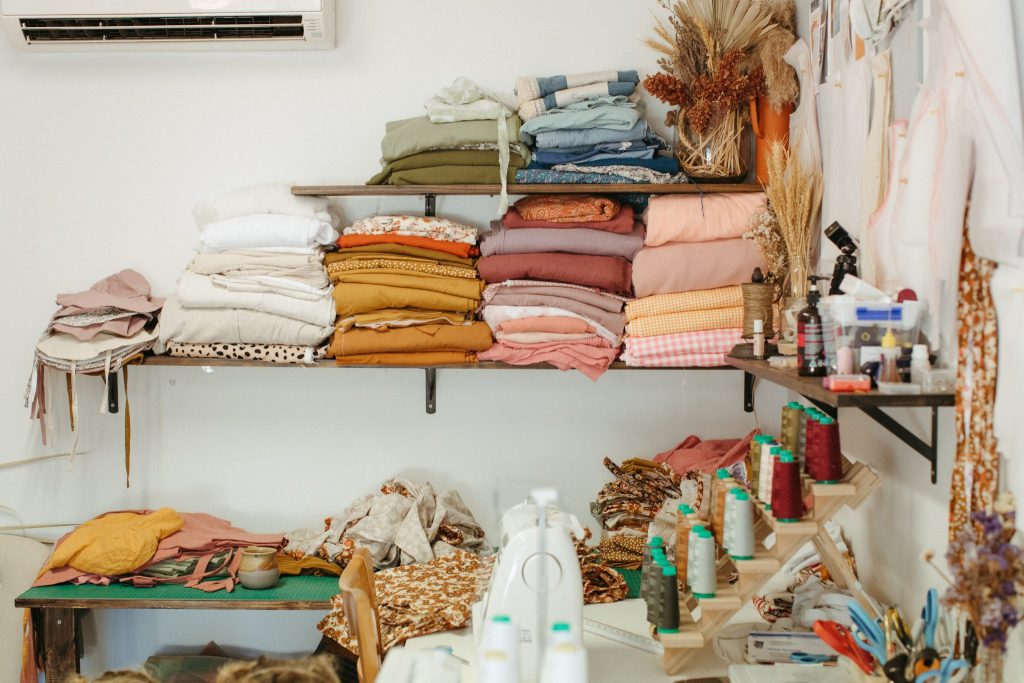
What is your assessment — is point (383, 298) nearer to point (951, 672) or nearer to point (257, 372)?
point (257, 372)

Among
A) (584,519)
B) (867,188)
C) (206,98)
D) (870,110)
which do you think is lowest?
(584,519)

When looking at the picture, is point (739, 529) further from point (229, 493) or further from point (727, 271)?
point (229, 493)

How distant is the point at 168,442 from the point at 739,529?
197 cm

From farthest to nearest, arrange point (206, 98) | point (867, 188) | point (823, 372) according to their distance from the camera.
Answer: point (206, 98) < point (867, 188) < point (823, 372)

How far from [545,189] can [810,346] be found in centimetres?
106

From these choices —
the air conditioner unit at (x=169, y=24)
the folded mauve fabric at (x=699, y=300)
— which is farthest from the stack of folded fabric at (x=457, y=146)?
the folded mauve fabric at (x=699, y=300)

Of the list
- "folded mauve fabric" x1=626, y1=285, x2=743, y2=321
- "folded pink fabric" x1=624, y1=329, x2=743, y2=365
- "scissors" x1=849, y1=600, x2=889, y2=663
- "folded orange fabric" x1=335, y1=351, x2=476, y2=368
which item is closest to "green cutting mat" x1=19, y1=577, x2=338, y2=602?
"folded orange fabric" x1=335, y1=351, x2=476, y2=368

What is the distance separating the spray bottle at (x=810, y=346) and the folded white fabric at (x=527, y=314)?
871 millimetres

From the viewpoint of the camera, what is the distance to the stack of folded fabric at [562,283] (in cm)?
263

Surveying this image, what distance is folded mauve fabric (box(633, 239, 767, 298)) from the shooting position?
2586 millimetres

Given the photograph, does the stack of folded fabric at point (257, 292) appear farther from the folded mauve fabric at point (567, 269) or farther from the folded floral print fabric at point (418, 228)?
the folded mauve fabric at point (567, 269)

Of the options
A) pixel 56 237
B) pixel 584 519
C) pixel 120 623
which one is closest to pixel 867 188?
pixel 584 519

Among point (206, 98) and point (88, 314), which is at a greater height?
point (206, 98)

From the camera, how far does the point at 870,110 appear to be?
2.07 meters
